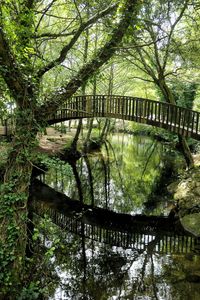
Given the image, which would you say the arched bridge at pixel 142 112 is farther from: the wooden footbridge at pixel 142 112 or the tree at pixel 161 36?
the tree at pixel 161 36

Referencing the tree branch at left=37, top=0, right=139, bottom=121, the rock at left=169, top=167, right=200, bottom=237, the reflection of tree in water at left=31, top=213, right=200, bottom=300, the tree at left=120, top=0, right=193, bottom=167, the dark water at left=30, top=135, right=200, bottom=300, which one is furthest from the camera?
the tree at left=120, top=0, right=193, bottom=167

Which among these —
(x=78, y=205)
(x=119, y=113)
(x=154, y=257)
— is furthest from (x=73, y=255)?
(x=119, y=113)

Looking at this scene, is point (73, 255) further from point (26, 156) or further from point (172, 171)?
point (172, 171)

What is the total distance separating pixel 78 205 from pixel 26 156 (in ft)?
20.7

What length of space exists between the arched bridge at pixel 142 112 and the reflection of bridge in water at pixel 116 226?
10.8 ft

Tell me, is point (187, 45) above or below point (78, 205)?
above

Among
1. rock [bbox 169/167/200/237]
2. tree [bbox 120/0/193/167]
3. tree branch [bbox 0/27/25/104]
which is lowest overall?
rock [bbox 169/167/200/237]

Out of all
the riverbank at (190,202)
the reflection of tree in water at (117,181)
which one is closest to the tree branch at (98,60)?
the reflection of tree in water at (117,181)

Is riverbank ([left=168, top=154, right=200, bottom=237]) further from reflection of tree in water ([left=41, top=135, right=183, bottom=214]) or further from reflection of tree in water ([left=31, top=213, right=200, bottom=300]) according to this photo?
reflection of tree in water ([left=31, top=213, right=200, bottom=300])

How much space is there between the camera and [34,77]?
5062mm

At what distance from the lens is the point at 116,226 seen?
29.5ft

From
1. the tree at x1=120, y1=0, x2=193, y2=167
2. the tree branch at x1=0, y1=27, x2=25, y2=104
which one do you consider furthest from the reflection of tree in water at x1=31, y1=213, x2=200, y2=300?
the tree at x1=120, y1=0, x2=193, y2=167

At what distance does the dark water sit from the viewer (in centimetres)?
562

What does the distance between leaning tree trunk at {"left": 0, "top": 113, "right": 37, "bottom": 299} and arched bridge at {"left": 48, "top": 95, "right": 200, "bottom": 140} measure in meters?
5.11
